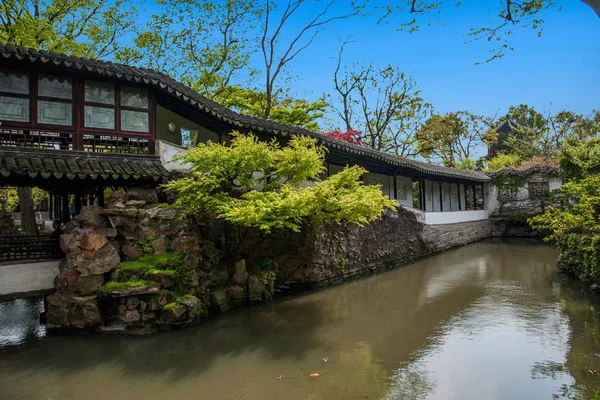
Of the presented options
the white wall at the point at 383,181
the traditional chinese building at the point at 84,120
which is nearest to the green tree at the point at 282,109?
the white wall at the point at 383,181

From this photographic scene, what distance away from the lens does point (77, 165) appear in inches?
352

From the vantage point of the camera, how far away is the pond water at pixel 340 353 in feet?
20.1

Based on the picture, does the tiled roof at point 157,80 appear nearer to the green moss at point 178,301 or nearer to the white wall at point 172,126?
the white wall at point 172,126

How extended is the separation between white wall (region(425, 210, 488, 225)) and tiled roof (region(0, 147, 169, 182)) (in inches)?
571

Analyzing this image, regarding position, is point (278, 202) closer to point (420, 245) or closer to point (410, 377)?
point (410, 377)

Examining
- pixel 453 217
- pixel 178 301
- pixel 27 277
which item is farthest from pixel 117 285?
pixel 453 217

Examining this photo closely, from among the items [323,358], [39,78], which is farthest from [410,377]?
[39,78]

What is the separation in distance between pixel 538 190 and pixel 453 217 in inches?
346

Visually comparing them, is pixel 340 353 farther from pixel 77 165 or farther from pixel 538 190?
pixel 538 190

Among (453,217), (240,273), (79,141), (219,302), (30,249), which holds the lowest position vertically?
(219,302)

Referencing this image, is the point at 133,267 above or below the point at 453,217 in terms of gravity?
below

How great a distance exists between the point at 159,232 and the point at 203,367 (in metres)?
3.81

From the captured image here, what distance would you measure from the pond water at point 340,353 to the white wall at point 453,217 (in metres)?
8.51

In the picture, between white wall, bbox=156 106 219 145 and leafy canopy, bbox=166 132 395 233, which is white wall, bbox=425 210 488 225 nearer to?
leafy canopy, bbox=166 132 395 233
